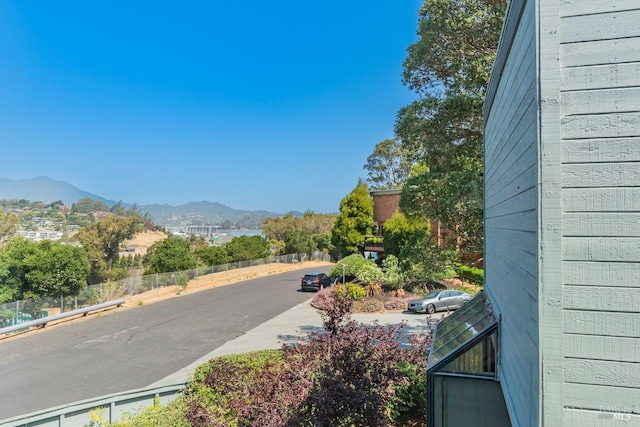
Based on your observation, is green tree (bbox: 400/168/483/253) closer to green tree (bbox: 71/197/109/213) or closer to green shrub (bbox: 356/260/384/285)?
green shrub (bbox: 356/260/384/285)

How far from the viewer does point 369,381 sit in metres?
5.27

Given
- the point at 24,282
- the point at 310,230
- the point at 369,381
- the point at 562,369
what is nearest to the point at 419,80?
the point at 369,381

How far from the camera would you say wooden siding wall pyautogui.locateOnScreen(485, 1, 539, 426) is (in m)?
2.12

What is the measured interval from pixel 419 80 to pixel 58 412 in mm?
11154

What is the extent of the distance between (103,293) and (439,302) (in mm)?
16336

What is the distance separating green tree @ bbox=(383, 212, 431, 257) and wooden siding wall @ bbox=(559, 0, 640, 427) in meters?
20.9

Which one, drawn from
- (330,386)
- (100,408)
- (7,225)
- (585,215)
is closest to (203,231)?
(7,225)

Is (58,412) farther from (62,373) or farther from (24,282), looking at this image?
(24,282)

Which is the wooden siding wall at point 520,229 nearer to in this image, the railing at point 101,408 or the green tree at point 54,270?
the railing at point 101,408

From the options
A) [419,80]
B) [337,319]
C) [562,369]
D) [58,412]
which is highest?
[419,80]

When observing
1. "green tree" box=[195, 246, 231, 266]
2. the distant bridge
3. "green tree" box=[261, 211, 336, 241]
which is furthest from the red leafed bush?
the distant bridge

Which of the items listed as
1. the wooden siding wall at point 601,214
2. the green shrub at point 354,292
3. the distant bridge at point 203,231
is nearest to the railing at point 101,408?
the wooden siding wall at point 601,214

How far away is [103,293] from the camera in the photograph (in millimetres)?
18688

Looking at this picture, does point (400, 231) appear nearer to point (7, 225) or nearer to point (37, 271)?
point (37, 271)
